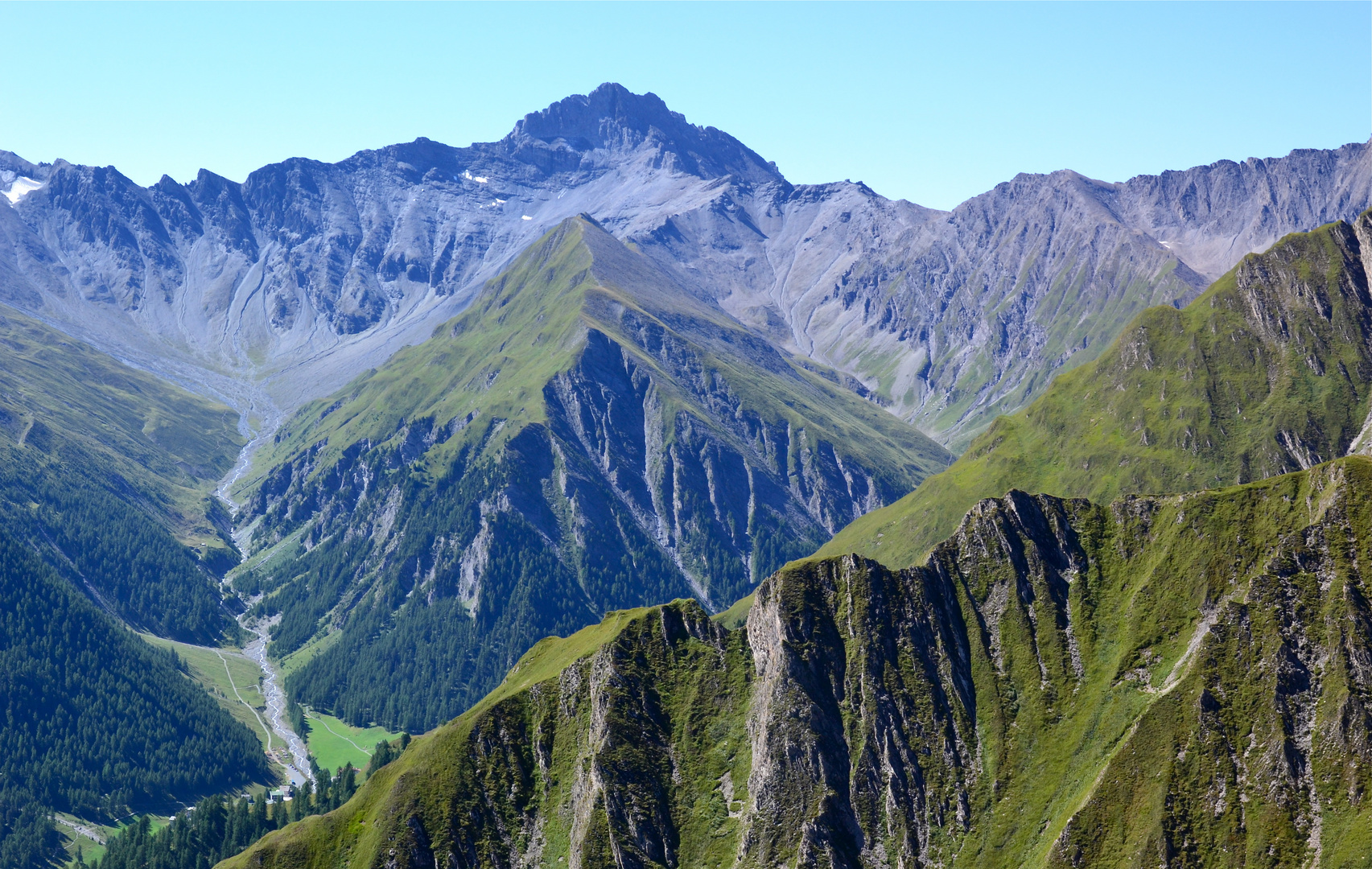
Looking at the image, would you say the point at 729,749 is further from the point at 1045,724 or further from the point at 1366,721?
the point at 1366,721

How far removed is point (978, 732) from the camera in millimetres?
185625

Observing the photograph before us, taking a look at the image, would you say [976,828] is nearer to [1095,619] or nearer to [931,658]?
[931,658]

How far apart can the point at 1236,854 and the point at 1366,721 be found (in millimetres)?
24598

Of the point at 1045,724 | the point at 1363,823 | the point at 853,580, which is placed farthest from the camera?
the point at 853,580

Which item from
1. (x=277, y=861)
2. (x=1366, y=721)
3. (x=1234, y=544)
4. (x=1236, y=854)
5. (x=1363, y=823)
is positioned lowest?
(x=277, y=861)

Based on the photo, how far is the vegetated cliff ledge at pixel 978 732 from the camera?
6250 inches

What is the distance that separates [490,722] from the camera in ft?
650

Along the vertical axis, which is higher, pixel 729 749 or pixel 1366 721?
pixel 1366 721

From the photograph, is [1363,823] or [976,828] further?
[976,828]

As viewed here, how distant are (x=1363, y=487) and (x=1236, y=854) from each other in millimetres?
58681

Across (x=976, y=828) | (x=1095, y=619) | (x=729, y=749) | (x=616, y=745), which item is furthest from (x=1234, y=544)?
(x=616, y=745)

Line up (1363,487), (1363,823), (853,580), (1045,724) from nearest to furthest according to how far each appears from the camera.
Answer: (1363,823)
(1363,487)
(1045,724)
(853,580)

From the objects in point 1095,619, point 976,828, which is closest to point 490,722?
point 976,828

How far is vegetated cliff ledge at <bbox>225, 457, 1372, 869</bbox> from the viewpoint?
159m
